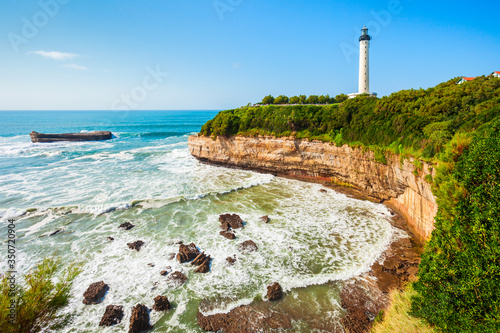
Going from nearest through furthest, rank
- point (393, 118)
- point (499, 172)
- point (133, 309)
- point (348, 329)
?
point (499, 172) → point (348, 329) → point (133, 309) → point (393, 118)

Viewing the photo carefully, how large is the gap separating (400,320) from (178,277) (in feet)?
32.4

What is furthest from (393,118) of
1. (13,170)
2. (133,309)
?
(13,170)

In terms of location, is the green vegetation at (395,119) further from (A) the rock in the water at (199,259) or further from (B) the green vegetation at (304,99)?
(A) the rock in the water at (199,259)

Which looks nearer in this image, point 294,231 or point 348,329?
point 348,329

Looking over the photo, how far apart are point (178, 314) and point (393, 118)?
2245cm

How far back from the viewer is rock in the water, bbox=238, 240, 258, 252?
13445 mm

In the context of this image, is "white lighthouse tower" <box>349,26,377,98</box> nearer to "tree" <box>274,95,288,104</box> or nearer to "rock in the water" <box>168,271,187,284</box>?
"tree" <box>274,95,288,104</box>

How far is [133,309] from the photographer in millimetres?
9398

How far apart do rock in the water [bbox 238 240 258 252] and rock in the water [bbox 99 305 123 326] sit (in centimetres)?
667

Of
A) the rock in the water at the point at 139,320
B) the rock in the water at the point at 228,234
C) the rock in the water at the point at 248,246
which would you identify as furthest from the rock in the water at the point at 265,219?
the rock in the water at the point at 139,320

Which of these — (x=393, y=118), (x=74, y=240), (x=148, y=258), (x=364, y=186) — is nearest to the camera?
(x=148, y=258)

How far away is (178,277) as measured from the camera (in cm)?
1131

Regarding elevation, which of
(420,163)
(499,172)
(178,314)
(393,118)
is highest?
(393,118)

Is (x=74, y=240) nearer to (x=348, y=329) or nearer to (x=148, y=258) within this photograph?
(x=148, y=258)
